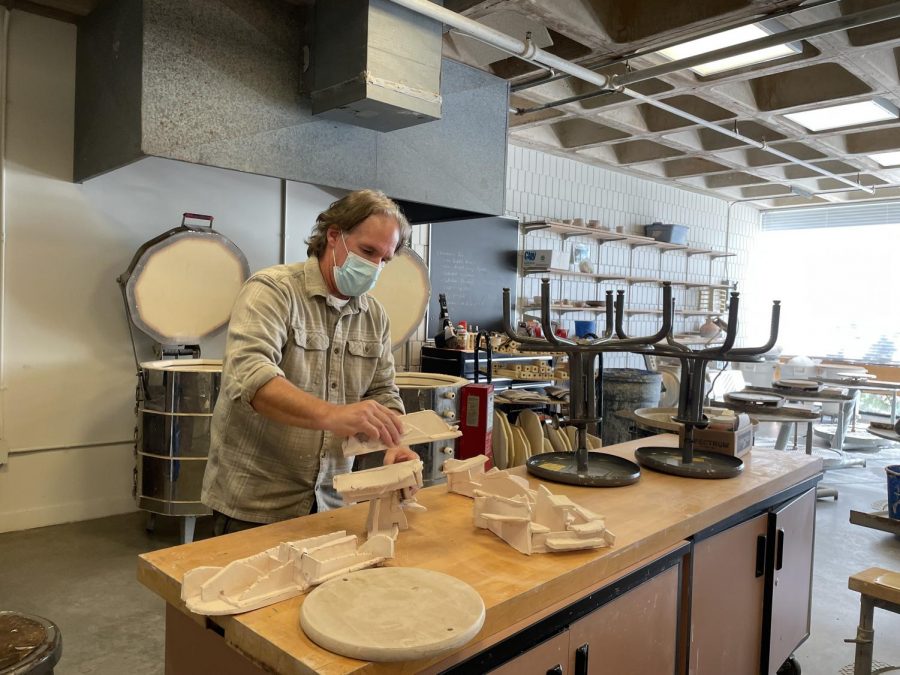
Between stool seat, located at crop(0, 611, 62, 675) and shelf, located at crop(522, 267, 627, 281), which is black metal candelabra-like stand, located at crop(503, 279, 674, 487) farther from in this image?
shelf, located at crop(522, 267, 627, 281)

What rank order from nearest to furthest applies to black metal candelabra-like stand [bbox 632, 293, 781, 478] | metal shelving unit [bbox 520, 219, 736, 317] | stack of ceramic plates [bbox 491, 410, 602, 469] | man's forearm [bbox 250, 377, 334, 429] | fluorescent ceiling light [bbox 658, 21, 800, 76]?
1. man's forearm [bbox 250, 377, 334, 429]
2. black metal candelabra-like stand [bbox 632, 293, 781, 478]
3. fluorescent ceiling light [bbox 658, 21, 800, 76]
4. stack of ceramic plates [bbox 491, 410, 602, 469]
5. metal shelving unit [bbox 520, 219, 736, 317]

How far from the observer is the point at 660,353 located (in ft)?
7.10

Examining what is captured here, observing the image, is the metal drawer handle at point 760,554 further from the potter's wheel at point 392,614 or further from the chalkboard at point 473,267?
the chalkboard at point 473,267

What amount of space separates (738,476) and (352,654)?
166 centimetres

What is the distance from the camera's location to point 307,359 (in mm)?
1876

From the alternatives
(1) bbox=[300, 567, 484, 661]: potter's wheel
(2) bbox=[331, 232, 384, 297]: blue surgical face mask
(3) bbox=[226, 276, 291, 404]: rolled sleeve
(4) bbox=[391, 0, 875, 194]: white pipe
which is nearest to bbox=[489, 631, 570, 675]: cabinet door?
(1) bbox=[300, 567, 484, 661]: potter's wheel

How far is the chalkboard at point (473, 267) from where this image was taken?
5.86 meters

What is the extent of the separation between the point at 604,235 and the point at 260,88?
4913mm

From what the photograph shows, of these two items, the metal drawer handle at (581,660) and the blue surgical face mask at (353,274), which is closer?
the metal drawer handle at (581,660)

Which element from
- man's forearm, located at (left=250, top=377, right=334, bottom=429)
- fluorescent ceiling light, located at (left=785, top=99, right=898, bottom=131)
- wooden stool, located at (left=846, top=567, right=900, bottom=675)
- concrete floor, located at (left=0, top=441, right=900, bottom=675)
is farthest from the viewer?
fluorescent ceiling light, located at (left=785, top=99, right=898, bottom=131)

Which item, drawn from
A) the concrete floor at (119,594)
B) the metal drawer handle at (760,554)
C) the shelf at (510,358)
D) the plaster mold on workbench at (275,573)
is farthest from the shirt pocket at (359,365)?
the shelf at (510,358)

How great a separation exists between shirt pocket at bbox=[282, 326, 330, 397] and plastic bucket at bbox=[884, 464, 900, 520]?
2.43 metres

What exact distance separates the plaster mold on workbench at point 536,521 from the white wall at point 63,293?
3161 millimetres

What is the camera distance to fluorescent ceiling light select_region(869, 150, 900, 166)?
22.9 ft
